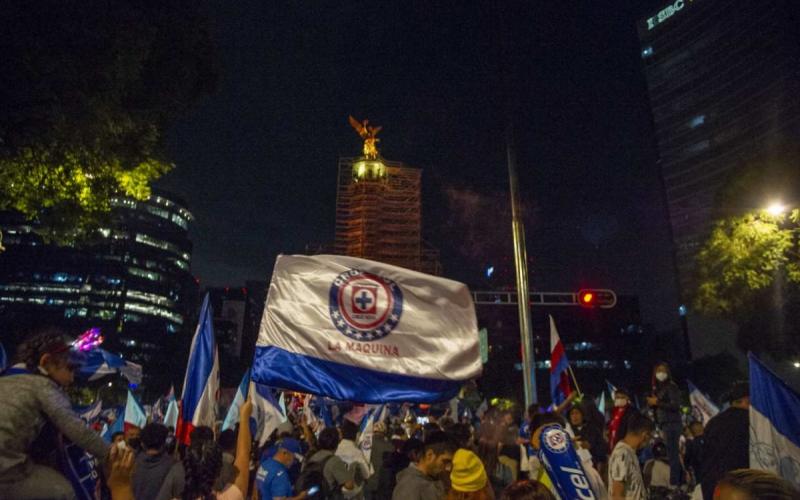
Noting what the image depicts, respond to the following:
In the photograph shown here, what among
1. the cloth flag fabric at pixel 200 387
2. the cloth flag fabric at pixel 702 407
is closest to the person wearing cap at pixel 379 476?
the cloth flag fabric at pixel 200 387

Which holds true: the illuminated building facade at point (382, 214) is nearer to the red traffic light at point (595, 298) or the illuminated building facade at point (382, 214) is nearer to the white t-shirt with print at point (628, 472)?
the red traffic light at point (595, 298)

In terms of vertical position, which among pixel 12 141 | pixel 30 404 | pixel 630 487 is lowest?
pixel 630 487

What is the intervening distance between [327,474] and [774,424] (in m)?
4.79

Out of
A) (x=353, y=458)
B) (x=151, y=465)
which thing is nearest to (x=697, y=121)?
(x=353, y=458)

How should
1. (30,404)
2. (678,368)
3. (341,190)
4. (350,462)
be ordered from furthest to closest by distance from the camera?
(341,190), (678,368), (350,462), (30,404)

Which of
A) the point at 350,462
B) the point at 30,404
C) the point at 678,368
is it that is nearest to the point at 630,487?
the point at 350,462

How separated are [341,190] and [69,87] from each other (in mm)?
75445

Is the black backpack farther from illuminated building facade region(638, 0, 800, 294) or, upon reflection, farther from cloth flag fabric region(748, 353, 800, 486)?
illuminated building facade region(638, 0, 800, 294)

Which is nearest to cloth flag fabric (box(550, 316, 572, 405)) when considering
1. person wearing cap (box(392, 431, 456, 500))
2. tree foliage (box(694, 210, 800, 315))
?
person wearing cap (box(392, 431, 456, 500))

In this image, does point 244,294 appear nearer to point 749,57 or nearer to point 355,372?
point 749,57

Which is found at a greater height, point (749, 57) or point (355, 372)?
point (749, 57)

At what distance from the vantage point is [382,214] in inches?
3310

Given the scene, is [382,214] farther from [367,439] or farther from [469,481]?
[469,481]

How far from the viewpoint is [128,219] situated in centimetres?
12738
